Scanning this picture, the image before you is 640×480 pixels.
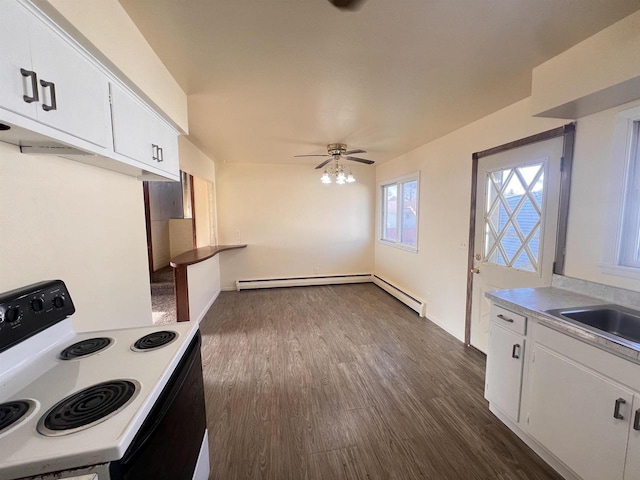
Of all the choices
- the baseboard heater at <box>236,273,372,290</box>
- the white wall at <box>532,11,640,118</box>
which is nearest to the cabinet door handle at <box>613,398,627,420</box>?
the white wall at <box>532,11,640,118</box>

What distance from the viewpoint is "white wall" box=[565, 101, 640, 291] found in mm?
1741

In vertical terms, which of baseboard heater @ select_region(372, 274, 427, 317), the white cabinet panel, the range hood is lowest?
baseboard heater @ select_region(372, 274, 427, 317)

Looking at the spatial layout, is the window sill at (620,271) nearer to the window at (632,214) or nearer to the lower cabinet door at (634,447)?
the window at (632,214)

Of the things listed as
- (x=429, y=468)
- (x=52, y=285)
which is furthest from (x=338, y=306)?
(x=52, y=285)

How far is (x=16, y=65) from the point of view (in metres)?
0.77

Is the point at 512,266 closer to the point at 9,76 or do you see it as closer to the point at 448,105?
the point at 448,105

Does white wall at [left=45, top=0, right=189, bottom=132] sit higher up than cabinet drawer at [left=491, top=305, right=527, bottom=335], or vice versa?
white wall at [left=45, top=0, right=189, bottom=132]

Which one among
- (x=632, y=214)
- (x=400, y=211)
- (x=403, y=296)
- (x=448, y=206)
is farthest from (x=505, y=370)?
(x=400, y=211)

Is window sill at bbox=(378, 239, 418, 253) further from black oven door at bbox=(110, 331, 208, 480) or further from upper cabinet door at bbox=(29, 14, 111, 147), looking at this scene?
upper cabinet door at bbox=(29, 14, 111, 147)

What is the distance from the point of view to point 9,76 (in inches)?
29.6

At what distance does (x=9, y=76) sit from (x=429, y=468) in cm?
247

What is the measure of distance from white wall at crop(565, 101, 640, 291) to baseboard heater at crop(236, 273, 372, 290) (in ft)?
12.6

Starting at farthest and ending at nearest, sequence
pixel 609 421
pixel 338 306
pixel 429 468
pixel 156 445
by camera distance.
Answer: pixel 338 306 → pixel 429 468 → pixel 609 421 → pixel 156 445

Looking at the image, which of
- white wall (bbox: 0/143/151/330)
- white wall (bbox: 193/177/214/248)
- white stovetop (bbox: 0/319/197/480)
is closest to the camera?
white stovetop (bbox: 0/319/197/480)
